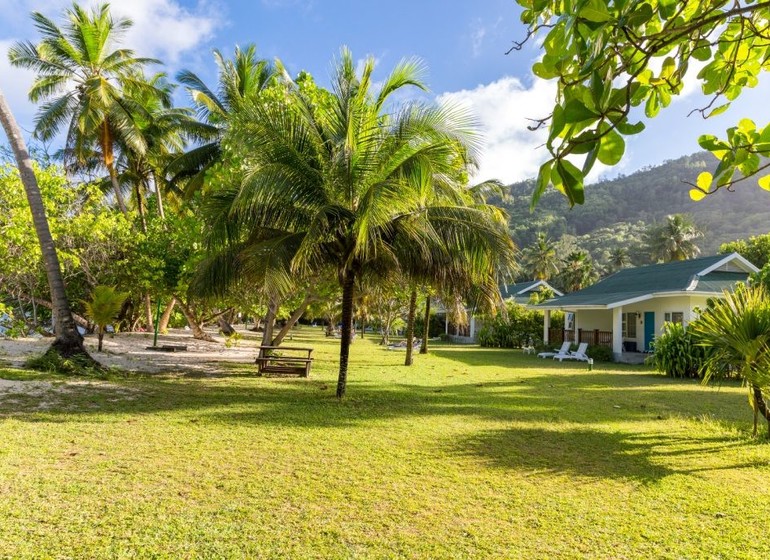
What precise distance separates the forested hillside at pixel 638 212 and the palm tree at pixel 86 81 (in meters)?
62.1

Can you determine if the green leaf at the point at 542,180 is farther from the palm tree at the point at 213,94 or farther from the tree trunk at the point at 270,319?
the palm tree at the point at 213,94

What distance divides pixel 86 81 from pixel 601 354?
25.4m

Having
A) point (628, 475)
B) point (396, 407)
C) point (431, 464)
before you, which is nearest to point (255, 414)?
point (396, 407)

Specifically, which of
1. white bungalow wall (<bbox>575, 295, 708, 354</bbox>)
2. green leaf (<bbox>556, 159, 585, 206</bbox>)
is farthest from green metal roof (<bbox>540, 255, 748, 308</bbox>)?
green leaf (<bbox>556, 159, 585, 206</bbox>)

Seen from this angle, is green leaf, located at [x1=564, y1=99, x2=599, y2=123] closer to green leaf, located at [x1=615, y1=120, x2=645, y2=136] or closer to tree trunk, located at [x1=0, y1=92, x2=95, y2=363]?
green leaf, located at [x1=615, y1=120, x2=645, y2=136]

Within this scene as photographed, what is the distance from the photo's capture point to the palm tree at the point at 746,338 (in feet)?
22.1

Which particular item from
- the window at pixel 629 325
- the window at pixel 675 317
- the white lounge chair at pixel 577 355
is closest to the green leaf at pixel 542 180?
the white lounge chair at pixel 577 355

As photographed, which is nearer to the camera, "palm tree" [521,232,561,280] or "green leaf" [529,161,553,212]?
"green leaf" [529,161,553,212]

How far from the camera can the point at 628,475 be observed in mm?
5617

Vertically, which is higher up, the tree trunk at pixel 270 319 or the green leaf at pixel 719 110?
the green leaf at pixel 719 110

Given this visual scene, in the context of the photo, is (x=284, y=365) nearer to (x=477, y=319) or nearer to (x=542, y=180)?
(x=542, y=180)

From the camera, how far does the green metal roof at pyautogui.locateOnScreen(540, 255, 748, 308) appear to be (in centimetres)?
2144

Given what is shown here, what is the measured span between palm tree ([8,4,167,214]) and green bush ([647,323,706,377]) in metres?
21.3

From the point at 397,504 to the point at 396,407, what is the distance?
501 centimetres
